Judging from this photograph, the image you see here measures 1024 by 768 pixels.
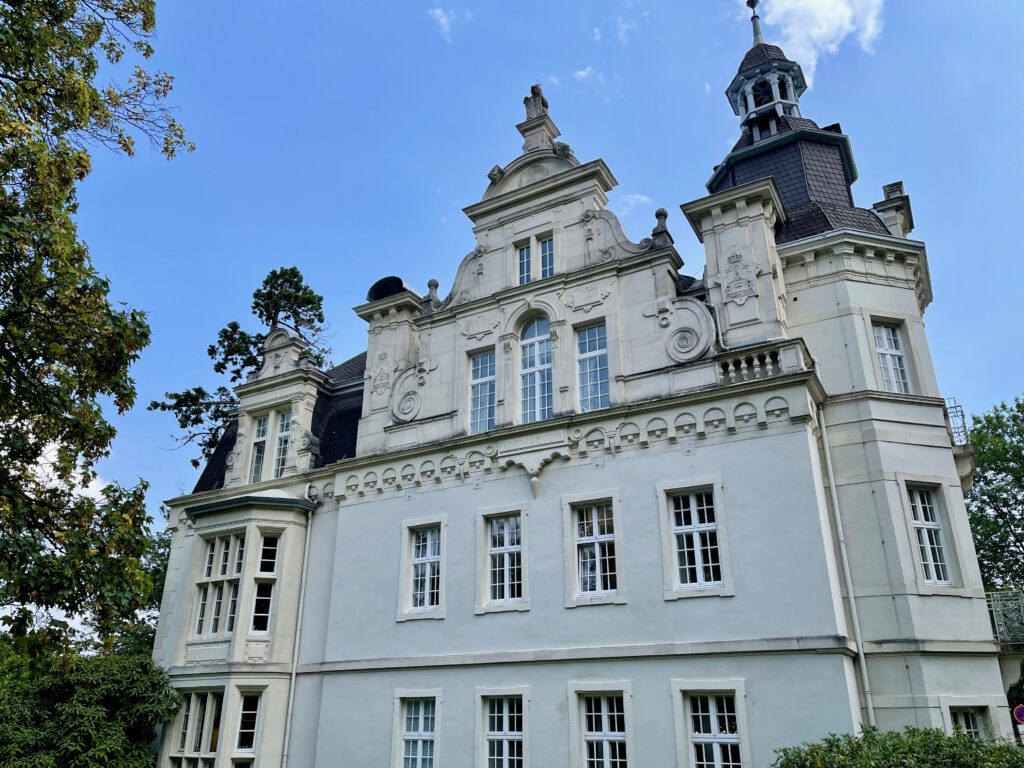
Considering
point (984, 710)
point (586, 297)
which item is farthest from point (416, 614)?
point (984, 710)

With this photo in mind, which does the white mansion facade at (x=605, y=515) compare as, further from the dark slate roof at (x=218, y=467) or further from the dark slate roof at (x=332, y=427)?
the dark slate roof at (x=218, y=467)

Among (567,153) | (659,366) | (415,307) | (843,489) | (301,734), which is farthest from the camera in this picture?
(415,307)

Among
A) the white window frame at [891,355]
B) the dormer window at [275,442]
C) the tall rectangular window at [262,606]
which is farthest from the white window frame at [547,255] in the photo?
the tall rectangular window at [262,606]

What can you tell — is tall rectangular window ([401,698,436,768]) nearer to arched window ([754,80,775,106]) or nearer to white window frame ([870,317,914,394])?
white window frame ([870,317,914,394])

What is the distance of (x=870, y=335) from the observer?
16219mm

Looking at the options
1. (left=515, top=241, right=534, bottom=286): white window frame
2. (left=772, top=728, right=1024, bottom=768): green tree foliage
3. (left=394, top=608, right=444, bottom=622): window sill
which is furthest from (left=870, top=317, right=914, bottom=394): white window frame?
(left=394, top=608, right=444, bottom=622): window sill

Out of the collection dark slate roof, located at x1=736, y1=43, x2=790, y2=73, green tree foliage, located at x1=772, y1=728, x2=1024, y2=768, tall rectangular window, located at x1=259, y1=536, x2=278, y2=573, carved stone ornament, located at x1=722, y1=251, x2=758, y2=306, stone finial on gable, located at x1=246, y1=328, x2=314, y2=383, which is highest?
dark slate roof, located at x1=736, y1=43, x2=790, y2=73

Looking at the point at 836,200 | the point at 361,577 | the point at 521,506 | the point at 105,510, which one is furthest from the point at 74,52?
the point at 836,200

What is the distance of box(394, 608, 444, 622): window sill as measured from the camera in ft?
55.2

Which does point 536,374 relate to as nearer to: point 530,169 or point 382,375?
point 382,375

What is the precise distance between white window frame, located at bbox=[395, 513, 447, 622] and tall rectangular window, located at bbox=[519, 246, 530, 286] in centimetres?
606

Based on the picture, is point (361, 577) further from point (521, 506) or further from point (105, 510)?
point (105, 510)

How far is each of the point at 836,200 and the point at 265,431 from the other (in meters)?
16.8

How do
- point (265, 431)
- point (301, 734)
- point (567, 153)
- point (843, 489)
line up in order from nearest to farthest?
1. point (843, 489)
2. point (301, 734)
3. point (567, 153)
4. point (265, 431)
